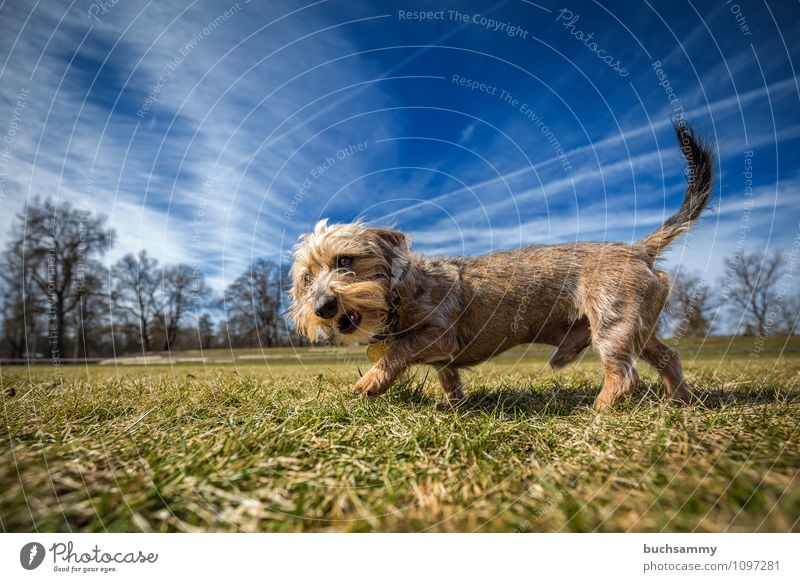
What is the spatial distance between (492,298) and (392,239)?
1.52 m

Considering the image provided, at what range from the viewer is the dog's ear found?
516 cm

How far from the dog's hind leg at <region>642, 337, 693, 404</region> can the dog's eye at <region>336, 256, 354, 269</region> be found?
385 centimetres

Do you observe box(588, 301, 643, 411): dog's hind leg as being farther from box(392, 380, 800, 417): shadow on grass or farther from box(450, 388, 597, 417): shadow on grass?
box(450, 388, 597, 417): shadow on grass

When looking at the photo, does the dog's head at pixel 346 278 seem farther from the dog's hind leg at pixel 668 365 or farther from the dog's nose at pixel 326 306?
the dog's hind leg at pixel 668 365

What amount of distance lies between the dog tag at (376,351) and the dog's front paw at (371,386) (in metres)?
0.68

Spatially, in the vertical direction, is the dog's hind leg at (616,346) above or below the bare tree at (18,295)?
below

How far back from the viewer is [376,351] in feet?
16.4

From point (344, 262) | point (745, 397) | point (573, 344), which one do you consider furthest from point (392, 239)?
point (745, 397)

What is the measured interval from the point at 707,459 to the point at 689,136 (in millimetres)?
3997

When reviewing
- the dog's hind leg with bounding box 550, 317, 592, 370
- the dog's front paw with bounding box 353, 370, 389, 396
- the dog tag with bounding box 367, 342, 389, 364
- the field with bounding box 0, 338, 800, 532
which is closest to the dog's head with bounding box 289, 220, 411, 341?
the dog tag with bounding box 367, 342, 389, 364
